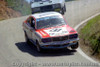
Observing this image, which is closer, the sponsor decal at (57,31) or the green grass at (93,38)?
the green grass at (93,38)

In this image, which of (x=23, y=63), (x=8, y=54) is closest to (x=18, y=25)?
(x=8, y=54)

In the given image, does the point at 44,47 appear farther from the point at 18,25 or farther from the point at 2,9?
the point at 2,9

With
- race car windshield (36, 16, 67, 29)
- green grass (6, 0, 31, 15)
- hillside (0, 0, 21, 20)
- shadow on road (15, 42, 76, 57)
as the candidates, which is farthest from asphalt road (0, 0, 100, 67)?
green grass (6, 0, 31, 15)

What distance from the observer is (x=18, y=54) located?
1328 cm

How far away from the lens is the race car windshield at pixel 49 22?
14.2 m

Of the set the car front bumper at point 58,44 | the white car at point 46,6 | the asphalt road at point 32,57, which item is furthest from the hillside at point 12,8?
the car front bumper at point 58,44

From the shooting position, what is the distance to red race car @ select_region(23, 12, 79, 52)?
12930mm

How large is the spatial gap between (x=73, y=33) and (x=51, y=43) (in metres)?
1.07

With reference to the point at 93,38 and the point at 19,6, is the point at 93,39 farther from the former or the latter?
the point at 19,6

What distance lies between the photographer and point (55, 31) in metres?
13.4

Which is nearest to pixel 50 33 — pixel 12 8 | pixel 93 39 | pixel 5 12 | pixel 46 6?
pixel 93 39

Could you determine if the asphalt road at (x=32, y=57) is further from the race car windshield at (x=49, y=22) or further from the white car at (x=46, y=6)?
the white car at (x=46, y=6)

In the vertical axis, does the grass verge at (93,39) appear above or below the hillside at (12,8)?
above

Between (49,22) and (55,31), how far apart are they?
1.16 m
